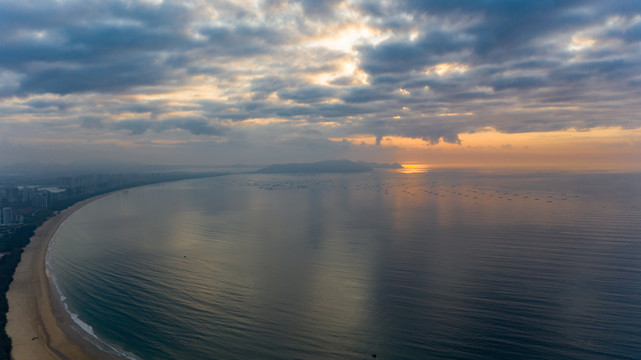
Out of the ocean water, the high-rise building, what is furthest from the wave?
the high-rise building

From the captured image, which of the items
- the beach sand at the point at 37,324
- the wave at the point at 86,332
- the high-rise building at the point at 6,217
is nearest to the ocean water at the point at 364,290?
the wave at the point at 86,332

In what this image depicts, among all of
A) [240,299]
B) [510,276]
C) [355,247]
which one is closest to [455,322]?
[510,276]

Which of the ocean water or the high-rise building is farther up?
the high-rise building

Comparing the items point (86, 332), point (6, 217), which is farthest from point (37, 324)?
point (6, 217)

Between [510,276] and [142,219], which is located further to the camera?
[142,219]

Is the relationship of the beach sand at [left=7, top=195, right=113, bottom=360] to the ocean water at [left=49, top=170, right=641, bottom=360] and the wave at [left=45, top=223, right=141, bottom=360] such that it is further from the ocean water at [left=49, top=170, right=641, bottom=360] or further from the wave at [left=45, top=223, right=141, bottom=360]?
→ the ocean water at [left=49, top=170, right=641, bottom=360]

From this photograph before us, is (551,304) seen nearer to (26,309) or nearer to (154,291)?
(154,291)

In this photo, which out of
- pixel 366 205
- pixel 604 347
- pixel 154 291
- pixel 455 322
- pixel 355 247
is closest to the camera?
pixel 604 347
